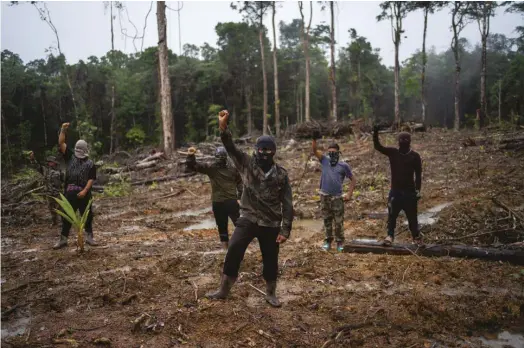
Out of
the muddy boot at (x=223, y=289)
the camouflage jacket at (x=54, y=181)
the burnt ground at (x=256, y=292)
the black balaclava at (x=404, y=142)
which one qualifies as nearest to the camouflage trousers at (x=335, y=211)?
the burnt ground at (x=256, y=292)

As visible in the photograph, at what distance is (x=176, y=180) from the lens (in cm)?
1420

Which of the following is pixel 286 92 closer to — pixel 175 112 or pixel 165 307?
pixel 175 112

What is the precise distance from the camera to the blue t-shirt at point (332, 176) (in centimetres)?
590

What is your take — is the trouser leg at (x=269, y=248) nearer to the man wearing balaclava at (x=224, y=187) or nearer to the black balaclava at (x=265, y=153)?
the black balaclava at (x=265, y=153)

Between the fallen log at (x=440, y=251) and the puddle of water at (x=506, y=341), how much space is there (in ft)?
5.79

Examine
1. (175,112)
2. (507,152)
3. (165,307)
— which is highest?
(175,112)

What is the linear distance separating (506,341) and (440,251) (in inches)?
81.4

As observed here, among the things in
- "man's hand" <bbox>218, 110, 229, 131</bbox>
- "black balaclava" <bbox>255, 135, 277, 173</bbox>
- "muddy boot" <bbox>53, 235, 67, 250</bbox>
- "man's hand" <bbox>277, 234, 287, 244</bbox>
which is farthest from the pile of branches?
"man's hand" <bbox>218, 110, 229, 131</bbox>

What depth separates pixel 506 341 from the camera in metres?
3.53

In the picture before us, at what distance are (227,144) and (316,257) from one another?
9.17ft

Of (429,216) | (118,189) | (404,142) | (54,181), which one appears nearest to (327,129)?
(118,189)

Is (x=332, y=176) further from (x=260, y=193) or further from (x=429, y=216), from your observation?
(x=429, y=216)

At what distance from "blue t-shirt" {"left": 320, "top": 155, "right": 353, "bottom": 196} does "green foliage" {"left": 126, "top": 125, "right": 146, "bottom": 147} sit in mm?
30900

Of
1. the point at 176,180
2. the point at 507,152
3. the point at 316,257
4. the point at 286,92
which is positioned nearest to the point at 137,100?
the point at 286,92
